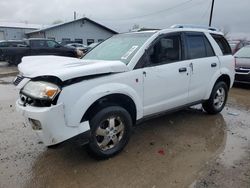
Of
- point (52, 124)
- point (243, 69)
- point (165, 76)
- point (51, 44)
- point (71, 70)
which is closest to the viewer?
point (52, 124)

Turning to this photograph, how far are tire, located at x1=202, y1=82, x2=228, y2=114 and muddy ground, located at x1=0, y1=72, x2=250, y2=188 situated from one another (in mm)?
442

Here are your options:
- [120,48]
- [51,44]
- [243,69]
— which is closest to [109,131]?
[120,48]

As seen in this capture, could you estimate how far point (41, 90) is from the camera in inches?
123

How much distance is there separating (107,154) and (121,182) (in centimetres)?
59

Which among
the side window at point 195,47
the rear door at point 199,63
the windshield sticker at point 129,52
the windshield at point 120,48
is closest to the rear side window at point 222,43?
the rear door at point 199,63

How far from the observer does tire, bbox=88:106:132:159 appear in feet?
11.4

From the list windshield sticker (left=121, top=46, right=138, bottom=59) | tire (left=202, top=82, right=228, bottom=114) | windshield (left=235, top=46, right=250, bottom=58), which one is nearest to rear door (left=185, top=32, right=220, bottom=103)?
tire (left=202, top=82, right=228, bottom=114)

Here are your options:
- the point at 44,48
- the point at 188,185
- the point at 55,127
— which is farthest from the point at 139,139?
the point at 44,48

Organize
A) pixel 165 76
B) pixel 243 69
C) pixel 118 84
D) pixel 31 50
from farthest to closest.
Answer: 1. pixel 31 50
2. pixel 243 69
3. pixel 165 76
4. pixel 118 84

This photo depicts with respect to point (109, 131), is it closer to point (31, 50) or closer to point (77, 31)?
point (31, 50)

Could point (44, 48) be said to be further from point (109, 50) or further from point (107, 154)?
point (107, 154)

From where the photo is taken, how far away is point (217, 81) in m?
5.57

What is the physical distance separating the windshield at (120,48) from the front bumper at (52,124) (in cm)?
131

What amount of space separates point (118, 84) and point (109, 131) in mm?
673
